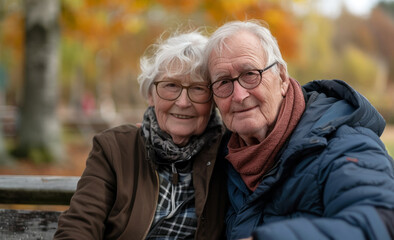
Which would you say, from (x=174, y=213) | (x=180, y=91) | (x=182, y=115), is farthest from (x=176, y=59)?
(x=174, y=213)

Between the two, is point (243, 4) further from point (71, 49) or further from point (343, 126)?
point (71, 49)

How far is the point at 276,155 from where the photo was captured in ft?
7.29

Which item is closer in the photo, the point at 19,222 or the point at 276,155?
the point at 276,155

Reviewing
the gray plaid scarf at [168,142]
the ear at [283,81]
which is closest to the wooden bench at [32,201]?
the gray plaid scarf at [168,142]

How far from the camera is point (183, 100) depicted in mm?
2584

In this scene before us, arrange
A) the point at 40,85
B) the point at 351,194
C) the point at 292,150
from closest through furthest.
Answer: the point at 351,194, the point at 292,150, the point at 40,85

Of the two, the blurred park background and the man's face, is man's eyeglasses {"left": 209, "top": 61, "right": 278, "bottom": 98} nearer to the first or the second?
the man's face

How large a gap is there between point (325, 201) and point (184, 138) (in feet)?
3.45

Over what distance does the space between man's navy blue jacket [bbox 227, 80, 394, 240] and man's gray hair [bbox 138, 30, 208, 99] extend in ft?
2.17

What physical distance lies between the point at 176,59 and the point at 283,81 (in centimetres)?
66

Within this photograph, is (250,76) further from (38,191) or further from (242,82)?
(38,191)

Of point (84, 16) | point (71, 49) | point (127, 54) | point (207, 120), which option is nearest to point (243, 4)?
point (84, 16)

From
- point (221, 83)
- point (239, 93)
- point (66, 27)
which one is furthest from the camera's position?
point (66, 27)

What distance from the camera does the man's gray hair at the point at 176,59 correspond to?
256cm
